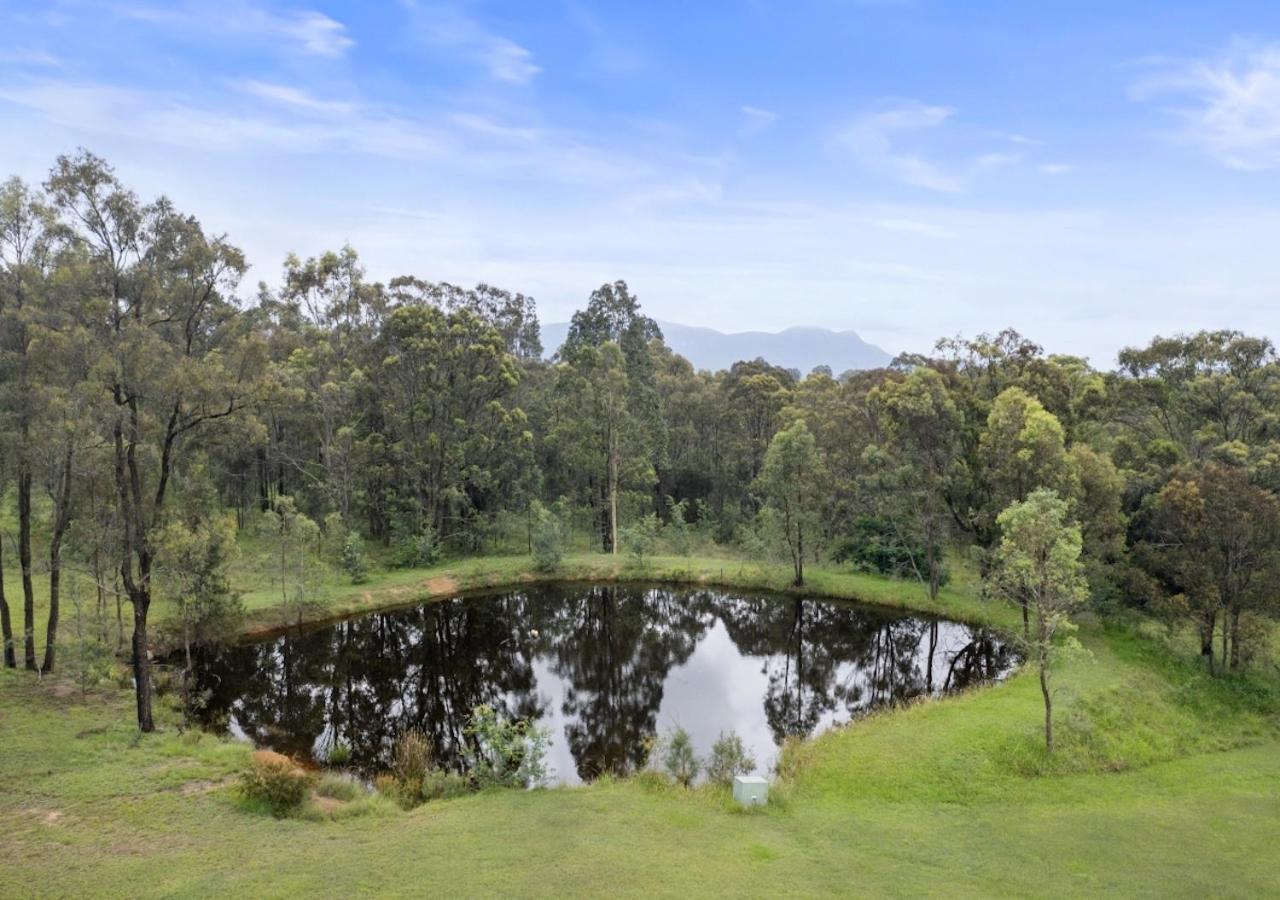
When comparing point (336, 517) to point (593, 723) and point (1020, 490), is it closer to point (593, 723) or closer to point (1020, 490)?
point (593, 723)

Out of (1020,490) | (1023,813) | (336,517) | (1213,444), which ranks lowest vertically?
(1023,813)

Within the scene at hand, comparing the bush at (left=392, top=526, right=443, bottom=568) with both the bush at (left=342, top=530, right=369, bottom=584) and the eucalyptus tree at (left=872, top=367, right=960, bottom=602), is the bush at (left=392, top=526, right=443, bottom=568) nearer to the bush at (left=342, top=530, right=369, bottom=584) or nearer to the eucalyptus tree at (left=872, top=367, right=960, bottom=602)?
the bush at (left=342, top=530, right=369, bottom=584)

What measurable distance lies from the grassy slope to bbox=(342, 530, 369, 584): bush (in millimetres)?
15787

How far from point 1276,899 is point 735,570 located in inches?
1110

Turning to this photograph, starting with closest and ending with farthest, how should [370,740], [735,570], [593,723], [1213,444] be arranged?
[370,740] < [593,723] < [1213,444] < [735,570]

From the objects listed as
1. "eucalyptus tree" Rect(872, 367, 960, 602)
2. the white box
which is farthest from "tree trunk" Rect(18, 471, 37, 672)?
"eucalyptus tree" Rect(872, 367, 960, 602)

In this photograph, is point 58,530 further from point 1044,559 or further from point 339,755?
point 1044,559

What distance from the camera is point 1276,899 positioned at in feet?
35.9

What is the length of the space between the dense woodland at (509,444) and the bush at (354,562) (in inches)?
7.0

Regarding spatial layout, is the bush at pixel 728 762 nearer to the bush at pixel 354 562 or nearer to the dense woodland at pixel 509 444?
the dense woodland at pixel 509 444

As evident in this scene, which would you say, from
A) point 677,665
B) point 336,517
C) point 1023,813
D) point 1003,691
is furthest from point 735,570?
point 1023,813

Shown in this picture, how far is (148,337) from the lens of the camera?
15477 mm

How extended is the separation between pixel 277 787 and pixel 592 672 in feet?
43.9

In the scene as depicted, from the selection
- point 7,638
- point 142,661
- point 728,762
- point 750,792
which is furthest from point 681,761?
point 7,638
